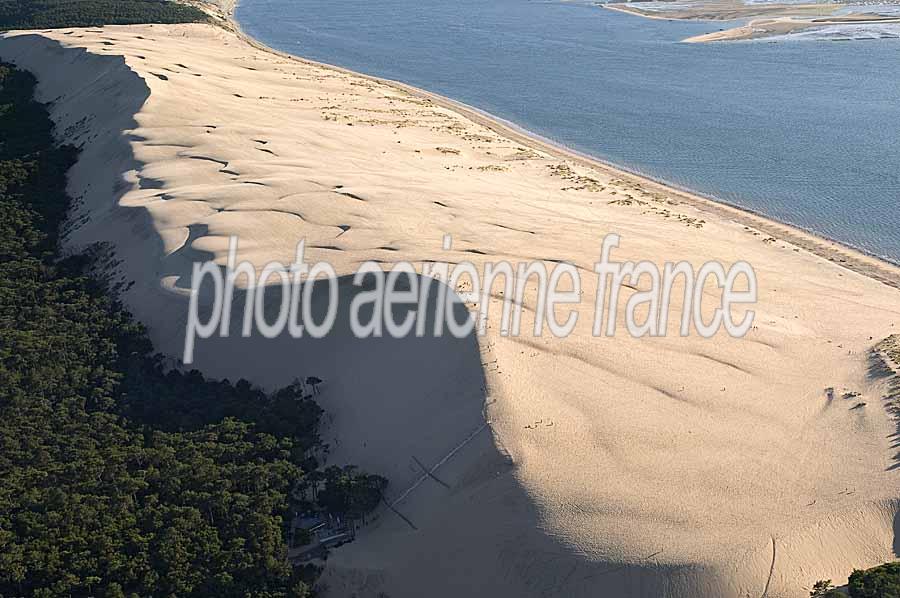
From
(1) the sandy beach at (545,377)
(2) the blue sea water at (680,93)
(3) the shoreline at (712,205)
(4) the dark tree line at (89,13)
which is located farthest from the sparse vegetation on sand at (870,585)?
(4) the dark tree line at (89,13)

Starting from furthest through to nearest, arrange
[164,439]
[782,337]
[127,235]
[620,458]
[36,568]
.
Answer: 1. [127,235]
2. [782,337]
3. [164,439]
4. [620,458]
5. [36,568]

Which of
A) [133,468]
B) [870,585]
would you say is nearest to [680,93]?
[870,585]

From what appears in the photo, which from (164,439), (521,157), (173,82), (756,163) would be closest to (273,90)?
(173,82)

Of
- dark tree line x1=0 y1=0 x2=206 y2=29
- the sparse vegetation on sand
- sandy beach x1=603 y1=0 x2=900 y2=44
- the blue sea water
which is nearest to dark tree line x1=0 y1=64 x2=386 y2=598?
the sparse vegetation on sand

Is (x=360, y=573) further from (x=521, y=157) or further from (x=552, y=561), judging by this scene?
(x=521, y=157)

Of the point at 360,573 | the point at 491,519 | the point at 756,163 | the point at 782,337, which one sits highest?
the point at 756,163

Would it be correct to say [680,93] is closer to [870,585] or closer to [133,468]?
[870,585]

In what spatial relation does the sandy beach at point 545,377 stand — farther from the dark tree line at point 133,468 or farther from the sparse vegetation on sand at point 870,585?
the dark tree line at point 133,468

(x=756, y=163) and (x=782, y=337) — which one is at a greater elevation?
(x=756, y=163)
